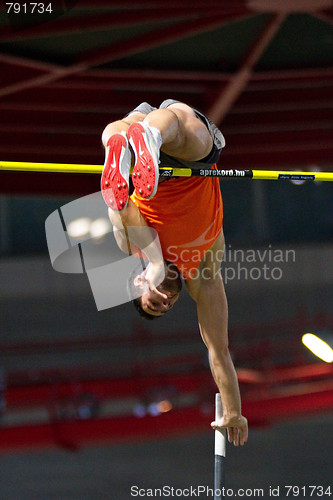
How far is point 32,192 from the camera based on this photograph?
34.6 ft

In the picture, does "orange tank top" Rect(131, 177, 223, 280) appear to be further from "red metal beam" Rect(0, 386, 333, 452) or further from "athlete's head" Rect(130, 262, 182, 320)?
"red metal beam" Rect(0, 386, 333, 452)

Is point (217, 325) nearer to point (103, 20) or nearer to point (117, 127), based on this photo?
point (117, 127)

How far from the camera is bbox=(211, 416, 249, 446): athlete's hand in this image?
3820mm

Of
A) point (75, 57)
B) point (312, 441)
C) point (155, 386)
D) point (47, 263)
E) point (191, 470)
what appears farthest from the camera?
point (47, 263)

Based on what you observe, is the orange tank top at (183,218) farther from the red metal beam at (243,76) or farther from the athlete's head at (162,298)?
the red metal beam at (243,76)

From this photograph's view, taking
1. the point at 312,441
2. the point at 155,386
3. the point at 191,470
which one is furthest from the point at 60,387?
the point at 312,441

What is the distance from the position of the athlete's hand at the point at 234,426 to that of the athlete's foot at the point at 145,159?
4.88 feet

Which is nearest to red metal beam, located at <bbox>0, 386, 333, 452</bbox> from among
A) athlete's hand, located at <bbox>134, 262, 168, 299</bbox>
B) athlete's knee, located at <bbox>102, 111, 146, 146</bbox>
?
athlete's hand, located at <bbox>134, 262, 168, 299</bbox>

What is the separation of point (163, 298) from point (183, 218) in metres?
0.46

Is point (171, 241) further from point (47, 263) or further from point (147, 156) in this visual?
point (47, 263)

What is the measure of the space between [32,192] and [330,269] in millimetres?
5588

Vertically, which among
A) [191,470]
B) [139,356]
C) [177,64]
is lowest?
[191,470]

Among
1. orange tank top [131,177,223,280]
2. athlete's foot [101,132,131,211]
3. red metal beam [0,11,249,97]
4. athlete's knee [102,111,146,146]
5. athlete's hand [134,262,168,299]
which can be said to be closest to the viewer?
athlete's foot [101,132,131,211]

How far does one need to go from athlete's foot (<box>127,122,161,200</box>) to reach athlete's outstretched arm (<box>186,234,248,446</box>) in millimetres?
957
